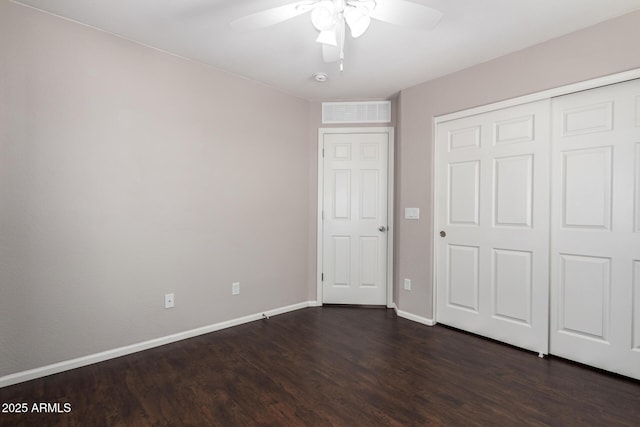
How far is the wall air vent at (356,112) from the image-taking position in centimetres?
368

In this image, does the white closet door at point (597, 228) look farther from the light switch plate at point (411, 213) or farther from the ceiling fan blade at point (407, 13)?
the ceiling fan blade at point (407, 13)

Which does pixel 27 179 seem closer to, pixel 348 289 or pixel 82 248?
pixel 82 248

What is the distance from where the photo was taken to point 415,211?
3.30m

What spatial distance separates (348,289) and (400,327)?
843 mm

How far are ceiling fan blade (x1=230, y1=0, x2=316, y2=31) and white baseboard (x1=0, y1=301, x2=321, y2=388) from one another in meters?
2.45

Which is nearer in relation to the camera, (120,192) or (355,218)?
(120,192)

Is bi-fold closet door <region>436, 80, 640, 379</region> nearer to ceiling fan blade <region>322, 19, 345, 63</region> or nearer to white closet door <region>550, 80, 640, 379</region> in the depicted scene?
white closet door <region>550, 80, 640, 379</region>

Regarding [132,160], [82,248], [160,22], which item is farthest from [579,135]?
[82,248]

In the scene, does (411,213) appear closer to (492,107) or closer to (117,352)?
(492,107)

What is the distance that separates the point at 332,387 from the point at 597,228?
218 centimetres

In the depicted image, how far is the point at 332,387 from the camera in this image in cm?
202

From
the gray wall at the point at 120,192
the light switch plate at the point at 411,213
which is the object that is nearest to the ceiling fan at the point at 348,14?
the gray wall at the point at 120,192

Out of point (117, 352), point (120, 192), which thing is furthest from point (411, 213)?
point (117, 352)

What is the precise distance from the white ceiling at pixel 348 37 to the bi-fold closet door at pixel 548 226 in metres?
0.53
